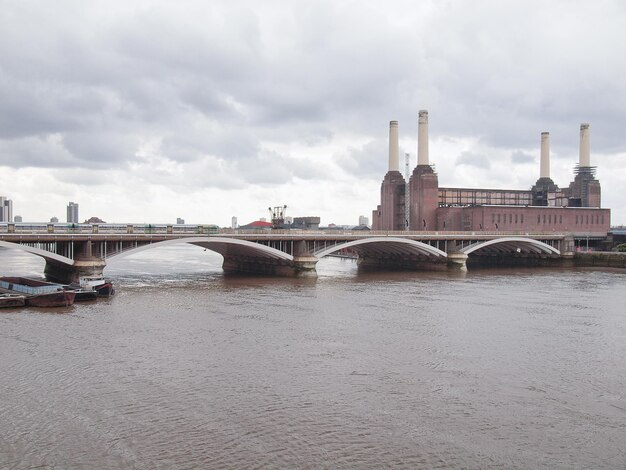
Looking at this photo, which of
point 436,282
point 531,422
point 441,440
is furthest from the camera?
point 436,282

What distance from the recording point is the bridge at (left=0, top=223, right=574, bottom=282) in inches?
2290

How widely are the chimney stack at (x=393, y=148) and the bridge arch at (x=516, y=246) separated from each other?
1040 inches

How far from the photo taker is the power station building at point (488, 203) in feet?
373

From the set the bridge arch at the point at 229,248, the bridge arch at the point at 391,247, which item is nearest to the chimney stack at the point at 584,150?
the bridge arch at the point at 391,247

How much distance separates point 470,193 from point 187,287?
80.0m

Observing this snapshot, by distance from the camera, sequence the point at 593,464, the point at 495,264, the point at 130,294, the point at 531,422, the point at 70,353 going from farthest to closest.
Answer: the point at 495,264, the point at 130,294, the point at 70,353, the point at 531,422, the point at 593,464

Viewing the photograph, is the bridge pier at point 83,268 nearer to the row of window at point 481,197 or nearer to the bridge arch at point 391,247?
the bridge arch at point 391,247

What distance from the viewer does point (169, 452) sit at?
1814cm

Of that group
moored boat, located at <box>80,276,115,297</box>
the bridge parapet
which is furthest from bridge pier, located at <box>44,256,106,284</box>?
moored boat, located at <box>80,276,115,297</box>

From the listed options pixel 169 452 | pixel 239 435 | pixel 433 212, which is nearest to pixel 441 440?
pixel 239 435

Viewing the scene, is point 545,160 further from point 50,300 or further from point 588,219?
point 50,300

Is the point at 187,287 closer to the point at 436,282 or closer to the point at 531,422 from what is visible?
the point at 436,282

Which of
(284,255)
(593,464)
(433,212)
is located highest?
(433,212)

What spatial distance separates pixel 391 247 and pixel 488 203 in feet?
149
